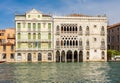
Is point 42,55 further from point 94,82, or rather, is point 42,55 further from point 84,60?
point 94,82

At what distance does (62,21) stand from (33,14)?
6.37 metres

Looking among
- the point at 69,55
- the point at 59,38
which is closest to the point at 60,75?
the point at 59,38

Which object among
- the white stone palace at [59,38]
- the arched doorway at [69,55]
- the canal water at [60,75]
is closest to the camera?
the canal water at [60,75]

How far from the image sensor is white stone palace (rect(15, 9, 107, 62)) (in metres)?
66.1

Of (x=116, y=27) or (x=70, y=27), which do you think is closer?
(x=70, y=27)

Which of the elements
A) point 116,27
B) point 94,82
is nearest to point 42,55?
point 116,27

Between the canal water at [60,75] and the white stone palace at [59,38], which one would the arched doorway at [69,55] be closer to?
the white stone palace at [59,38]

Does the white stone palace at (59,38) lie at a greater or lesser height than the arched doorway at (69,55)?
greater

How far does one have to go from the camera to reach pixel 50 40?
66500 mm

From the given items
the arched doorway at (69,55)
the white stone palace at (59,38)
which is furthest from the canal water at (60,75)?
the arched doorway at (69,55)

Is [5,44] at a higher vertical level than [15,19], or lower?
lower

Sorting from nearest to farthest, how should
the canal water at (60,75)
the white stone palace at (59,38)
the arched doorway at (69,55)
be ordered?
the canal water at (60,75) < the white stone palace at (59,38) < the arched doorway at (69,55)

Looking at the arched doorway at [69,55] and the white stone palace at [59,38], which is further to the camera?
the arched doorway at [69,55]

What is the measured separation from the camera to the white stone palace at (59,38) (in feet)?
217
